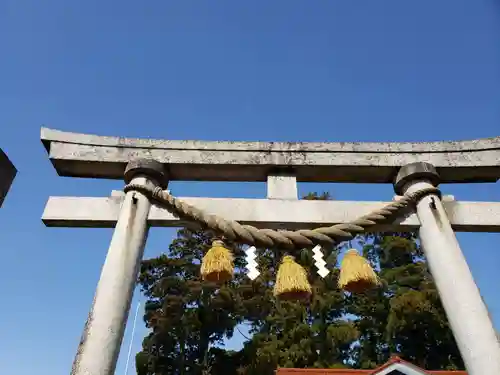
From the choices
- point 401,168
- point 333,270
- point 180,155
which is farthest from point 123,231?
point 333,270

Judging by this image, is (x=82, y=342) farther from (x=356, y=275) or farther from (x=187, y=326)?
(x=187, y=326)

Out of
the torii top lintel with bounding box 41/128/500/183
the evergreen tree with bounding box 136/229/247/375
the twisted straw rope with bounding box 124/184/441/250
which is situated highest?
the evergreen tree with bounding box 136/229/247/375

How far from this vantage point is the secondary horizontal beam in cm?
289

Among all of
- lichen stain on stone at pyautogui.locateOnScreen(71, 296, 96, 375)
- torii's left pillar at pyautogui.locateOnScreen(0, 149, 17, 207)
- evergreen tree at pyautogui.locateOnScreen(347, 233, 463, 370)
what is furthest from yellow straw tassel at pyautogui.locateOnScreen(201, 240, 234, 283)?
evergreen tree at pyautogui.locateOnScreen(347, 233, 463, 370)

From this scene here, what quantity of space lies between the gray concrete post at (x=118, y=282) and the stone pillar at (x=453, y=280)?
194 cm

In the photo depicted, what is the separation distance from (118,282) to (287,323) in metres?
16.8

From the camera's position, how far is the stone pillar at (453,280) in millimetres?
2299

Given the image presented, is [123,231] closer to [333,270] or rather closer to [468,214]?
[468,214]

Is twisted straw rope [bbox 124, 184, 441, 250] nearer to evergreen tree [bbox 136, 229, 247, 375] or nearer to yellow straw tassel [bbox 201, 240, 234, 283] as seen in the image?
yellow straw tassel [bbox 201, 240, 234, 283]

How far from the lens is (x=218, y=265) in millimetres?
2637

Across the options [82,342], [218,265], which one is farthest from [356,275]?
[82,342]

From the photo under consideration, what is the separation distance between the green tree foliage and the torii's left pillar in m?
14.8

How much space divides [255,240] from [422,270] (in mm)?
18542

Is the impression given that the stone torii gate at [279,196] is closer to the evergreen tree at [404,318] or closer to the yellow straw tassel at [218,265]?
the yellow straw tassel at [218,265]
